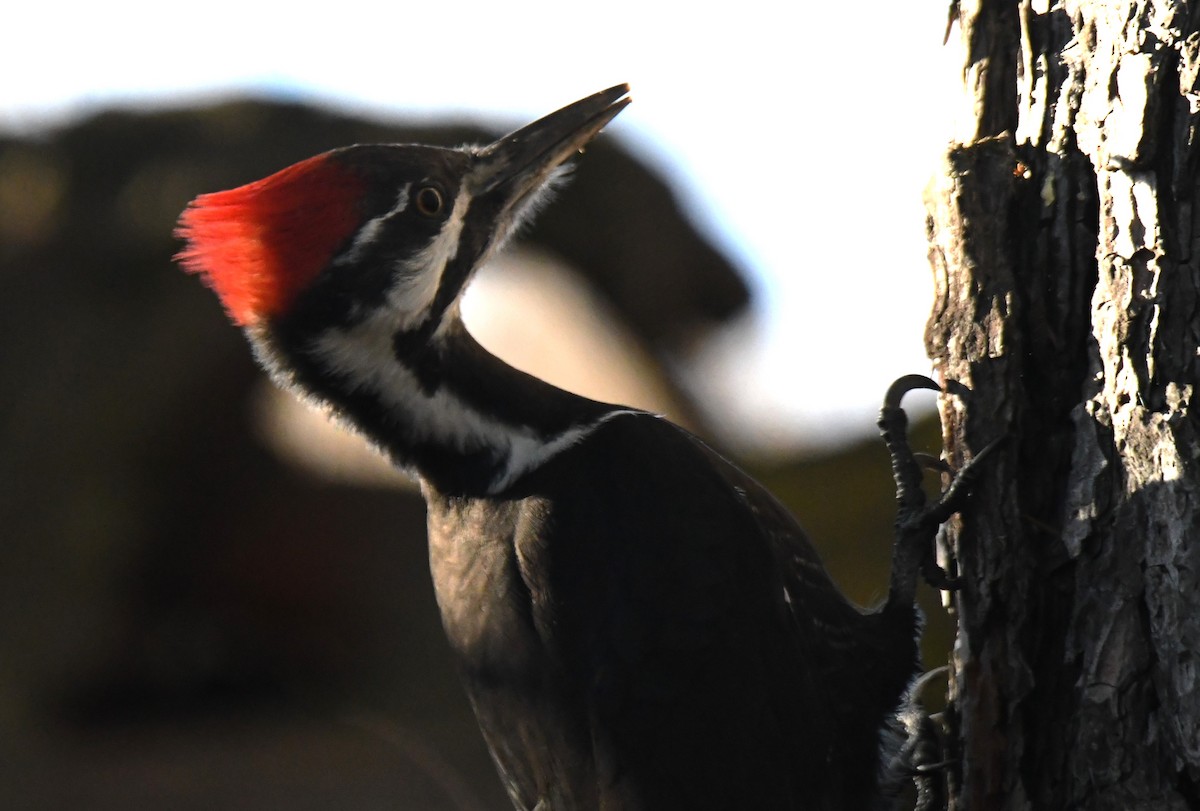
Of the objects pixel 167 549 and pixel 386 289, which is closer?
pixel 386 289

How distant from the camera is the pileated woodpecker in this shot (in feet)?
8.38

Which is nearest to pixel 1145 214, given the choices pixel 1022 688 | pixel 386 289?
pixel 1022 688

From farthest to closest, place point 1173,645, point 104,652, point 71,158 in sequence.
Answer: point 104,652
point 71,158
point 1173,645

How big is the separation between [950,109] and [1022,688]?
1.07 meters

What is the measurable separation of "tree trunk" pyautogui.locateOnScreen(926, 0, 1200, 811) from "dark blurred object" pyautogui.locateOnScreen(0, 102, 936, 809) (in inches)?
122

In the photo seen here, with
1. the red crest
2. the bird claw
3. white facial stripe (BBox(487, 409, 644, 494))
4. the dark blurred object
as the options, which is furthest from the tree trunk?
the dark blurred object

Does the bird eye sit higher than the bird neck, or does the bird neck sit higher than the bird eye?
the bird eye

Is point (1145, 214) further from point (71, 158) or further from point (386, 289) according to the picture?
point (71, 158)

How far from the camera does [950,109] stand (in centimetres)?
260

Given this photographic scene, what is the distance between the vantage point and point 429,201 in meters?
2.87

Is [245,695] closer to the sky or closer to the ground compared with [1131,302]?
closer to the ground

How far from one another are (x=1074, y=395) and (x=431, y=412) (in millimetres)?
1251

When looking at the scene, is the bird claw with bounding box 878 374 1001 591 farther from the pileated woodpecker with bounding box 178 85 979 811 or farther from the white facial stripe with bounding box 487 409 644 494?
the white facial stripe with bounding box 487 409 644 494

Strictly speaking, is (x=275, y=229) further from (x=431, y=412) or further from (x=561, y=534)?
(x=561, y=534)
